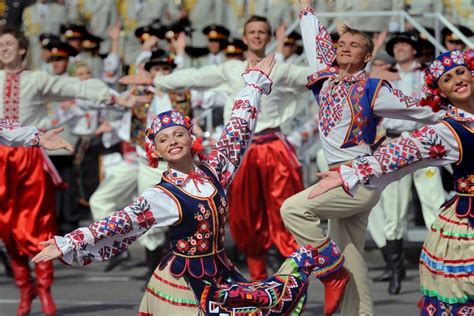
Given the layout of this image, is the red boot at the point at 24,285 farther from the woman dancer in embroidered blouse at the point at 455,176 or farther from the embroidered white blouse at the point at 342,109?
the woman dancer in embroidered blouse at the point at 455,176

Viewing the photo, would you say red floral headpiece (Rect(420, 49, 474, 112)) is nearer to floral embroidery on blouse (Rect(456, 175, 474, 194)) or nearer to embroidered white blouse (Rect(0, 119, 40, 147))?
floral embroidery on blouse (Rect(456, 175, 474, 194))

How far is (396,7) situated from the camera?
1370 centimetres

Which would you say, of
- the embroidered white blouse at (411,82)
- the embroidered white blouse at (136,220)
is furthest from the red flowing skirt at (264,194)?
the embroidered white blouse at (136,220)

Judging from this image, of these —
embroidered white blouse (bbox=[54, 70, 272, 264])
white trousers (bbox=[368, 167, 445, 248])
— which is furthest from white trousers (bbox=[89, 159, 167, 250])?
embroidered white blouse (bbox=[54, 70, 272, 264])

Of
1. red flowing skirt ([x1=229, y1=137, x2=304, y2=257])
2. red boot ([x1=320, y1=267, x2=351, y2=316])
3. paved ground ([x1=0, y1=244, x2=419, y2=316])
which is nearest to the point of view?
red boot ([x1=320, y1=267, x2=351, y2=316])

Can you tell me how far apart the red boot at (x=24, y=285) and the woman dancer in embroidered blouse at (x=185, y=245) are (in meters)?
2.71

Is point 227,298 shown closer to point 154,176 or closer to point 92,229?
point 92,229

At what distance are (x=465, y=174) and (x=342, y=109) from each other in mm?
1358

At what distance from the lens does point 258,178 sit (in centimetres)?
1063

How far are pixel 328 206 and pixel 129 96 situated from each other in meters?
2.83

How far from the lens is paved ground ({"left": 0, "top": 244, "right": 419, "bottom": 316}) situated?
33.8 ft

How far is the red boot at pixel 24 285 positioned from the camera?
9.95 m

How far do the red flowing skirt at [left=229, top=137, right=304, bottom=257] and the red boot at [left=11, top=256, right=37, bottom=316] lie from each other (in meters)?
1.59

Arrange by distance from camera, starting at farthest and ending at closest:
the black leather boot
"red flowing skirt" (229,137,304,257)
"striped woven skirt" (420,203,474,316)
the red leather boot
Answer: the black leather boot
"red flowing skirt" (229,137,304,257)
the red leather boot
"striped woven skirt" (420,203,474,316)
